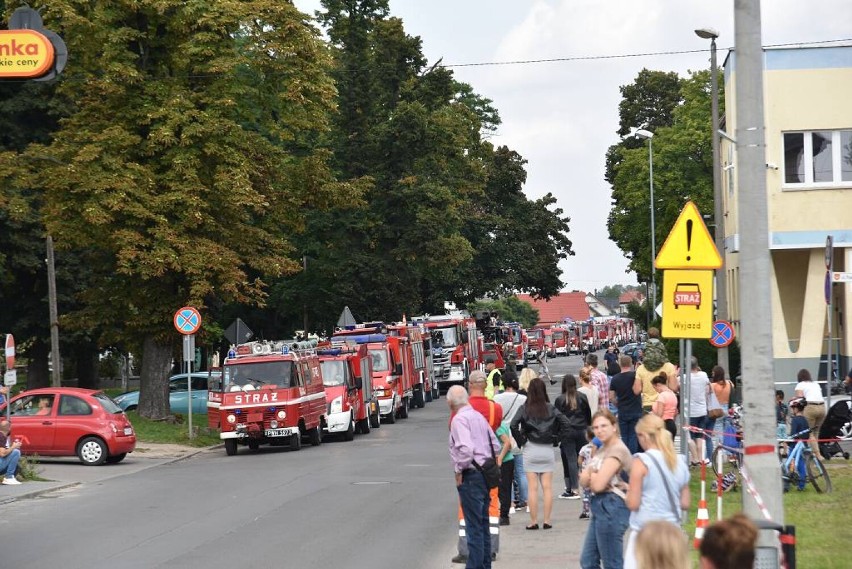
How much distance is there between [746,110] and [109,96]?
2946cm

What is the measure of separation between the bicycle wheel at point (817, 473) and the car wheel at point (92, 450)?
15.1m

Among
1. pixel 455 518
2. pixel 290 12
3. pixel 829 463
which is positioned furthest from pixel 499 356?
pixel 455 518

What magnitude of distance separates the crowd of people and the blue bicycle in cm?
172

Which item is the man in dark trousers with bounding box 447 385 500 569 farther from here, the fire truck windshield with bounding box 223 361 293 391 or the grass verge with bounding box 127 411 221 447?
the grass verge with bounding box 127 411 221 447

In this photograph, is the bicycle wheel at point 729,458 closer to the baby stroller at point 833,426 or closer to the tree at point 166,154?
the baby stroller at point 833,426

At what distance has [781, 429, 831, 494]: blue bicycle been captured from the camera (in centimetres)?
1826

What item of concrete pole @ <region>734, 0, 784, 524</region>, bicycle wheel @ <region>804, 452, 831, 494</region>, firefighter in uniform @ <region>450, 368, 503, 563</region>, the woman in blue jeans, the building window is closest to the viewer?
concrete pole @ <region>734, 0, 784, 524</region>

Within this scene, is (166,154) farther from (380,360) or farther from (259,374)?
(380,360)

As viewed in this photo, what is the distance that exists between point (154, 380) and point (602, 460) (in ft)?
94.4

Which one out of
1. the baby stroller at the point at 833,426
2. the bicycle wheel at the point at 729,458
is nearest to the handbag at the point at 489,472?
the bicycle wheel at the point at 729,458

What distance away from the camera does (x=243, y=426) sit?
30.5 m

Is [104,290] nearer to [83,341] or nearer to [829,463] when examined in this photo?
[83,341]

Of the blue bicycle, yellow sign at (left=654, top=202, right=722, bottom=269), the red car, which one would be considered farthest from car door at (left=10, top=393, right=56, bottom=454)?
yellow sign at (left=654, top=202, right=722, bottom=269)

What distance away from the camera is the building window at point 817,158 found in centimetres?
3616
